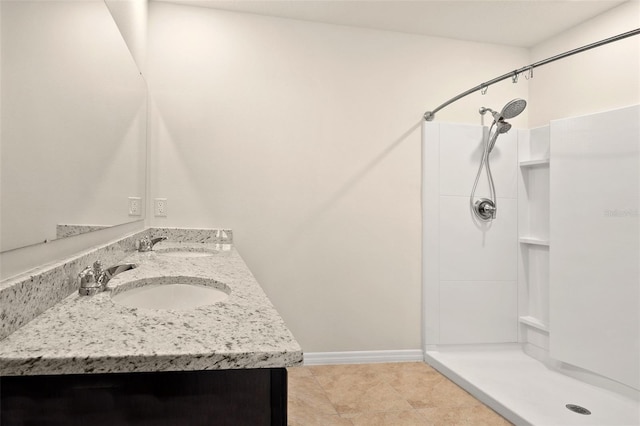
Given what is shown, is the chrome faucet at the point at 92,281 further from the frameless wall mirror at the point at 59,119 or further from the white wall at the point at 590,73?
the white wall at the point at 590,73

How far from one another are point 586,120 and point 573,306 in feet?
3.90

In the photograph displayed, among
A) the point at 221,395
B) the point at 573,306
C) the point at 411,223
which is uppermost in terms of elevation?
the point at 411,223

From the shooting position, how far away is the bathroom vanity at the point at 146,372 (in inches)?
25.6

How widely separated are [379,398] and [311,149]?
1665mm

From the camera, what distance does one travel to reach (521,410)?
2068 millimetres

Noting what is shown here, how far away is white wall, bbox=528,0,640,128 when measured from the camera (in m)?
2.49

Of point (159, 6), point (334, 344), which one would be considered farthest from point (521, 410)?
point (159, 6)

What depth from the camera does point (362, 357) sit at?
2879mm

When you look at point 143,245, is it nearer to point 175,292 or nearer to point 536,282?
point 175,292

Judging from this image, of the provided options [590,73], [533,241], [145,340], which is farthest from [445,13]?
[145,340]

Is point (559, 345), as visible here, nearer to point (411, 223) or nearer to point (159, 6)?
point (411, 223)

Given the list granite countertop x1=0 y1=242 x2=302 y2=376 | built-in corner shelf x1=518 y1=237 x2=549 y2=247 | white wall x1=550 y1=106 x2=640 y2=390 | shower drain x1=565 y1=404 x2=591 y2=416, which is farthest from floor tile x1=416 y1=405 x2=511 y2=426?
granite countertop x1=0 y1=242 x2=302 y2=376

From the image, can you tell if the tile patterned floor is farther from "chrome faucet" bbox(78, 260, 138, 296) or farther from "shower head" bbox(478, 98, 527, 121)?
"shower head" bbox(478, 98, 527, 121)

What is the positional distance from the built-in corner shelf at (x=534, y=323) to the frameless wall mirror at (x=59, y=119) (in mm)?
2825
